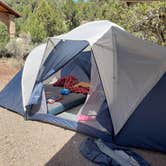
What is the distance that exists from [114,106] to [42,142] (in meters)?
1.23

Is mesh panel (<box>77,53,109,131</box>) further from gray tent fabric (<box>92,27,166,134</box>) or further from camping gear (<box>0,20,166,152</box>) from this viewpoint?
gray tent fabric (<box>92,27,166,134</box>)

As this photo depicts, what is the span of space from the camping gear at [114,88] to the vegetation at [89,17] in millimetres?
2832

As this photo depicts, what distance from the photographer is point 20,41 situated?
39.4 ft

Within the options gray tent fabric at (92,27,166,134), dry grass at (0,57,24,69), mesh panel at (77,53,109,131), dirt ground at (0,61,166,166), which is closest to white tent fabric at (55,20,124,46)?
gray tent fabric at (92,27,166,134)

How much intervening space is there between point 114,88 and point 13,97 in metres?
2.18

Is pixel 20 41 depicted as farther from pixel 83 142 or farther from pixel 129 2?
pixel 83 142

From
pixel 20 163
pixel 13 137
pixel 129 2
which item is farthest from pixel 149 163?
pixel 129 2

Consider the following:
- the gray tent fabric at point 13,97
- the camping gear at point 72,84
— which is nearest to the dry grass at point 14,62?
the camping gear at point 72,84

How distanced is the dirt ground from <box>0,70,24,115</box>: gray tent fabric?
191 mm

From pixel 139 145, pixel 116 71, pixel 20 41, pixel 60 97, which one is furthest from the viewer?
pixel 20 41

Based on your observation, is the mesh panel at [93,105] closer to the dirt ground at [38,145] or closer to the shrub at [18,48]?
the dirt ground at [38,145]

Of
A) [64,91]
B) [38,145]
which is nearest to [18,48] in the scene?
[64,91]

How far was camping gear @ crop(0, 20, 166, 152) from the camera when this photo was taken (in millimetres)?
4125

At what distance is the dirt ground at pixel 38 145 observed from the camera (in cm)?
372
